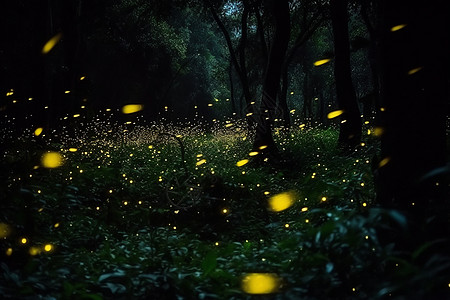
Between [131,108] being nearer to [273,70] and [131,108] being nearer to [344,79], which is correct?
[273,70]

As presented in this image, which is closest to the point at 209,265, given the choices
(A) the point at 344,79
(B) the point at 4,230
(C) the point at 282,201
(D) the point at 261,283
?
(D) the point at 261,283

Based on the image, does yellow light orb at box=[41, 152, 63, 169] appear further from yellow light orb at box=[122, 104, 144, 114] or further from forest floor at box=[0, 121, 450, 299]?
yellow light orb at box=[122, 104, 144, 114]

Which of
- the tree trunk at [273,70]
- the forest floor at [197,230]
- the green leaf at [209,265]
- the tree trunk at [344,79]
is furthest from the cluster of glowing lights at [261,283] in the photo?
the tree trunk at [344,79]

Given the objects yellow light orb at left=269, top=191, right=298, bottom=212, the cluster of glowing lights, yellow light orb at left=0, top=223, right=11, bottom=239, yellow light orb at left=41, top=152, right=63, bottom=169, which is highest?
yellow light orb at left=41, top=152, right=63, bottom=169

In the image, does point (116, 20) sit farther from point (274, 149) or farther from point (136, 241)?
point (136, 241)

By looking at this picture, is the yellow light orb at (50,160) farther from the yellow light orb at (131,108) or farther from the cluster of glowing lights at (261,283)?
the yellow light orb at (131,108)

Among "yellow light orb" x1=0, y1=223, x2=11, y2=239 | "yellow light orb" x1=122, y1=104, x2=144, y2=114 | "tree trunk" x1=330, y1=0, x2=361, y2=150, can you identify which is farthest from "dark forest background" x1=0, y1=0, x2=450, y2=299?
"yellow light orb" x1=0, y1=223, x2=11, y2=239
